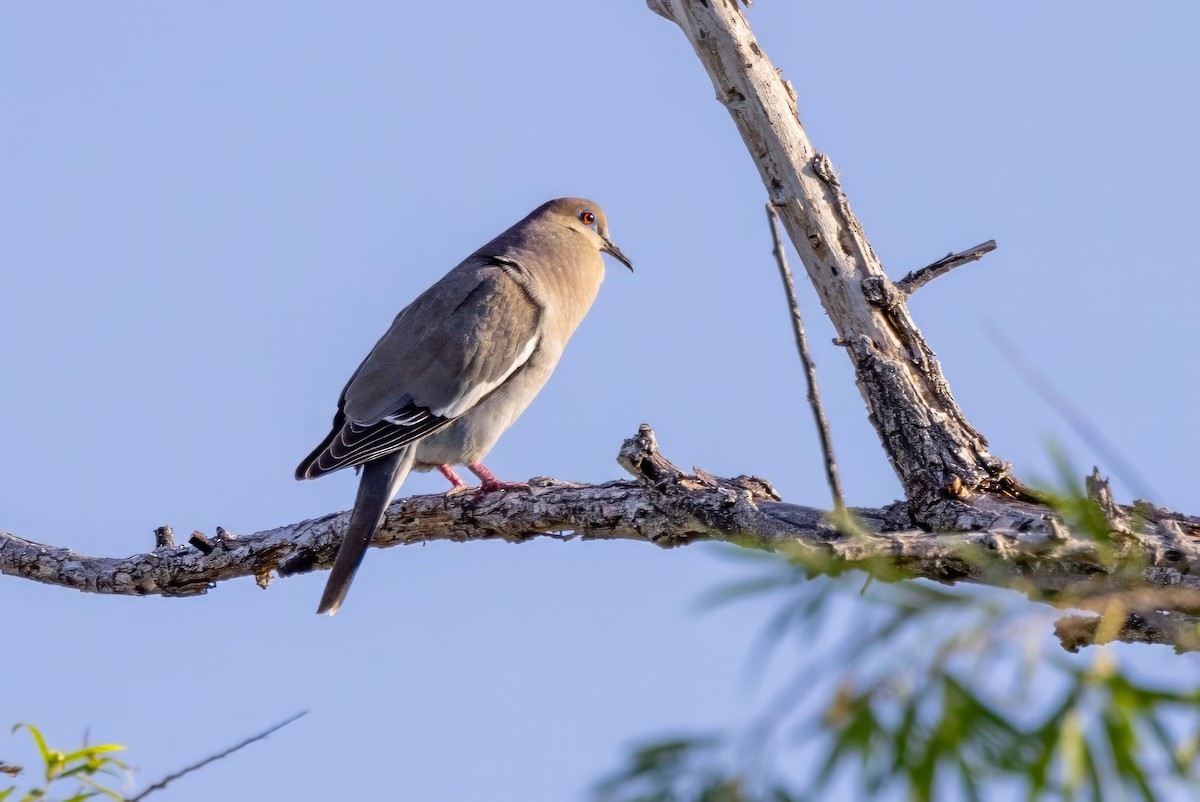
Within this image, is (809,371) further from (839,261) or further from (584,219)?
(584,219)

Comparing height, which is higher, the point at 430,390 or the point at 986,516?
the point at 430,390

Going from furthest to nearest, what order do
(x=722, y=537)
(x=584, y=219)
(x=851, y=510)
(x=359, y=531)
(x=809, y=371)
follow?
(x=584, y=219) → (x=359, y=531) → (x=722, y=537) → (x=851, y=510) → (x=809, y=371)

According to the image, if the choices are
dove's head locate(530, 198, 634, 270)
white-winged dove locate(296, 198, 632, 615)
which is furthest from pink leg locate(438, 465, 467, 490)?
dove's head locate(530, 198, 634, 270)

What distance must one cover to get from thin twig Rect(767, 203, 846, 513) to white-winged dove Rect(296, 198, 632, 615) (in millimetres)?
2304

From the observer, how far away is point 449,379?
5.05 meters

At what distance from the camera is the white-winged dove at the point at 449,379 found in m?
4.68

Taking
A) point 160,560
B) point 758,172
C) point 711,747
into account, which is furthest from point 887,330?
point 160,560

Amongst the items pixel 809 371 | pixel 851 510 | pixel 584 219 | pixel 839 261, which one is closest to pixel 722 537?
pixel 851 510

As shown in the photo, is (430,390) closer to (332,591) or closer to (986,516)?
(332,591)

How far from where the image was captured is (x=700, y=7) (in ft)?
11.8

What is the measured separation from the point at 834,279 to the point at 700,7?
2.71 feet

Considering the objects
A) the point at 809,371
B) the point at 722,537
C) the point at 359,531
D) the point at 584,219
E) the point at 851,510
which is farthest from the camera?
the point at 584,219

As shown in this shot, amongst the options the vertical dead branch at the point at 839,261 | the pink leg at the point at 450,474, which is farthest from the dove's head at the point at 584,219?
the vertical dead branch at the point at 839,261

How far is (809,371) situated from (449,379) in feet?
9.76
